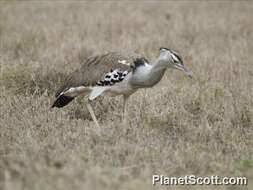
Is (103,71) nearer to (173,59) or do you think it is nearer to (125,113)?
(125,113)

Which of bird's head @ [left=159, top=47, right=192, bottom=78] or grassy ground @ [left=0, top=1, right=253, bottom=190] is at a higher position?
bird's head @ [left=159, top=47, right=192, bottom=78]

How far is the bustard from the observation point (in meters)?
5.71

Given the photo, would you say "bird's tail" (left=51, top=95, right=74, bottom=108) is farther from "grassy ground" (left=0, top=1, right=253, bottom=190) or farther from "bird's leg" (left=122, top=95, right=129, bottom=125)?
"bird's leg" (left=122, top=95, right=129, bottom=125)

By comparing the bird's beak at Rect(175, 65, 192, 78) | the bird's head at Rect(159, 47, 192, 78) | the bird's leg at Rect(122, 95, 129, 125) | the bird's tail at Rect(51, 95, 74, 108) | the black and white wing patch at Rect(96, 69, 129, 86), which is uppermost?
the bird's head at Rect(159, 47, 192, 78)

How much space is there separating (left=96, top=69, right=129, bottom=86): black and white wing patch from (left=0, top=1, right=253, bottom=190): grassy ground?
16.0 inches

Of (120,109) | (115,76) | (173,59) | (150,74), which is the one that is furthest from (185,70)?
(120,109)

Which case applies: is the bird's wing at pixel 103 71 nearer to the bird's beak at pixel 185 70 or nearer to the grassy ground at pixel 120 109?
the grassy ground at pixel 120 109

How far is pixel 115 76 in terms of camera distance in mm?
5887

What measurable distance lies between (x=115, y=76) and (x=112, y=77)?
3 centimetres

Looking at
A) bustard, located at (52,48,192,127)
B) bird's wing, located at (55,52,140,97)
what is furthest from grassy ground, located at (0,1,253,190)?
bird's wing, located at (55,52,140,97)

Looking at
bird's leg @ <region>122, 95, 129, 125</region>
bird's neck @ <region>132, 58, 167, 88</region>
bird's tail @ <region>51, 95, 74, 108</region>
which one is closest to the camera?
bird's neck @ <region>132, 58, 167, 88</region>

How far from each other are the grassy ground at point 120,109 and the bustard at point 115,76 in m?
0.29

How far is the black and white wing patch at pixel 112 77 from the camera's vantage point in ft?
19.2

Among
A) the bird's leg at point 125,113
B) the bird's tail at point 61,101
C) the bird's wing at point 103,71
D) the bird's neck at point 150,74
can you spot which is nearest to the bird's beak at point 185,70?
the bird's neck at point 150,74
